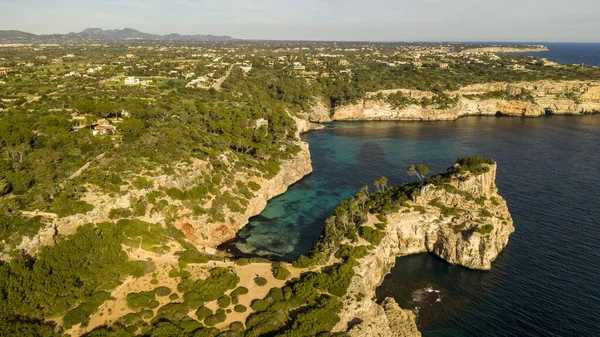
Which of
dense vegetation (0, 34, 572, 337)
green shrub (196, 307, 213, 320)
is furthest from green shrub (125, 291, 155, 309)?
green shrub (196, 307, 213, 320)

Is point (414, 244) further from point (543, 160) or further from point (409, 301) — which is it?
point (543, 160)

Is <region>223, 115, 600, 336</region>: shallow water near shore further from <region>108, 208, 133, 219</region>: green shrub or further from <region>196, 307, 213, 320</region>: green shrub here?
<region>196, 307, 213, 320</region>: green shrub

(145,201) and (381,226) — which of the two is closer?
(381,226)

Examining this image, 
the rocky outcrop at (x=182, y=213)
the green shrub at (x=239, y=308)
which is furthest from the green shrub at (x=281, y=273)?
the rocky outcrop at (x=182, y=213)

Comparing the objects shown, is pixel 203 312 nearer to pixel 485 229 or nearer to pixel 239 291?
pixel 239 291

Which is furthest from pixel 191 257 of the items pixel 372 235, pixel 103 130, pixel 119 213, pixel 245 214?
pixel 103 130

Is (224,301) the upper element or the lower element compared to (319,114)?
lower
